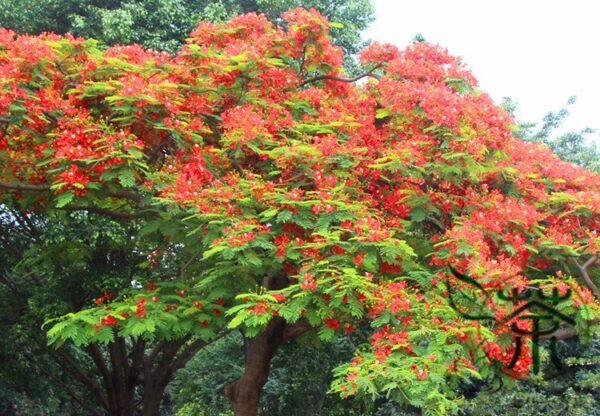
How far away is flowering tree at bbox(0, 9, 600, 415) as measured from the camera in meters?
6.32

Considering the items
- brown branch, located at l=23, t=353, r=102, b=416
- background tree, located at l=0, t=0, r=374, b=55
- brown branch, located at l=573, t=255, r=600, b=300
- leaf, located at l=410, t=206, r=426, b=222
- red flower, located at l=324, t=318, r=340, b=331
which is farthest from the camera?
brown branch, located at l=23, t=353, r=102, b=416

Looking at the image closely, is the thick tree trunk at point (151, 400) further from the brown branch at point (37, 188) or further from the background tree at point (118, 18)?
the background tree at point (118, 18)

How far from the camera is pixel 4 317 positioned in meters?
11.2

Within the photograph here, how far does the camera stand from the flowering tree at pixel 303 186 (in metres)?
6.32

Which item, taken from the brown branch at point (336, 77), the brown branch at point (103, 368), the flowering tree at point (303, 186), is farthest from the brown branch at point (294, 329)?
the brown branch at point (103, 368)

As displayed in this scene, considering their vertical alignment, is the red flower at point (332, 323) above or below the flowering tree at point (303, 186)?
below

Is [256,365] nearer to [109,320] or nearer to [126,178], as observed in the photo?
[109,320]

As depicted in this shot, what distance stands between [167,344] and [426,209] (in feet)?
21.2

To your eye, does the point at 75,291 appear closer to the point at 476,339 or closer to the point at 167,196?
the point at 167,196

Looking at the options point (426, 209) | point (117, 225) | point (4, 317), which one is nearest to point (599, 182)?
point (426, 209)

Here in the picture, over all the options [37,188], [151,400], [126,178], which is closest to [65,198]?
[126,178]

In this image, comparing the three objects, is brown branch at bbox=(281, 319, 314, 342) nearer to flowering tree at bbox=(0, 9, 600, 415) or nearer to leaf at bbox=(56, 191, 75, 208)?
flowering tree at bbox=(0, 9, 600, 415)

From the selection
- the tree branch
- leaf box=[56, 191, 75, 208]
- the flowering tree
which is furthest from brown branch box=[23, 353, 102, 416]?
leaf box=[56, 191, 75, 208]

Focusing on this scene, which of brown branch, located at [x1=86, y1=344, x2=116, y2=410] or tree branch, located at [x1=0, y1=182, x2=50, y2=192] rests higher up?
tree branch, located at [x1=0, y1=182, x2=50, y2=192]
